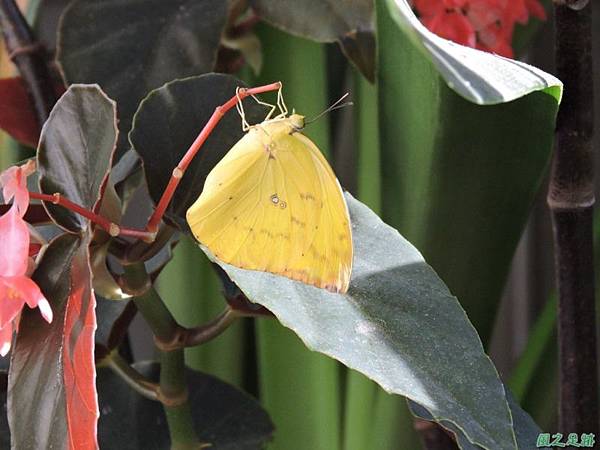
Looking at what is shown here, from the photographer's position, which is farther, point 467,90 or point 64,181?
point 64,181

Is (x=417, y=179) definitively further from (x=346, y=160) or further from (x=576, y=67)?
(x=346, y=160)

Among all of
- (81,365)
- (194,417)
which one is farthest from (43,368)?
(194,417)

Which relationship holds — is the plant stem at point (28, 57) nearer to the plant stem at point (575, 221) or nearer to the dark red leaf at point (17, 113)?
the dark red leaf at point (17, 113)

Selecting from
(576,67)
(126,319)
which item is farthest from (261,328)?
(576,67)

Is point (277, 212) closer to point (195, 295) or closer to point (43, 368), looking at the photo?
point (43, 368)

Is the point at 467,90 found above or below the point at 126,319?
above

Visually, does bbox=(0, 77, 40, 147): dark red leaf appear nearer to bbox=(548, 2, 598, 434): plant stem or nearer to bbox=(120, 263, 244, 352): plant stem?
bbox=(120, 263, 244, 352): plant stem
